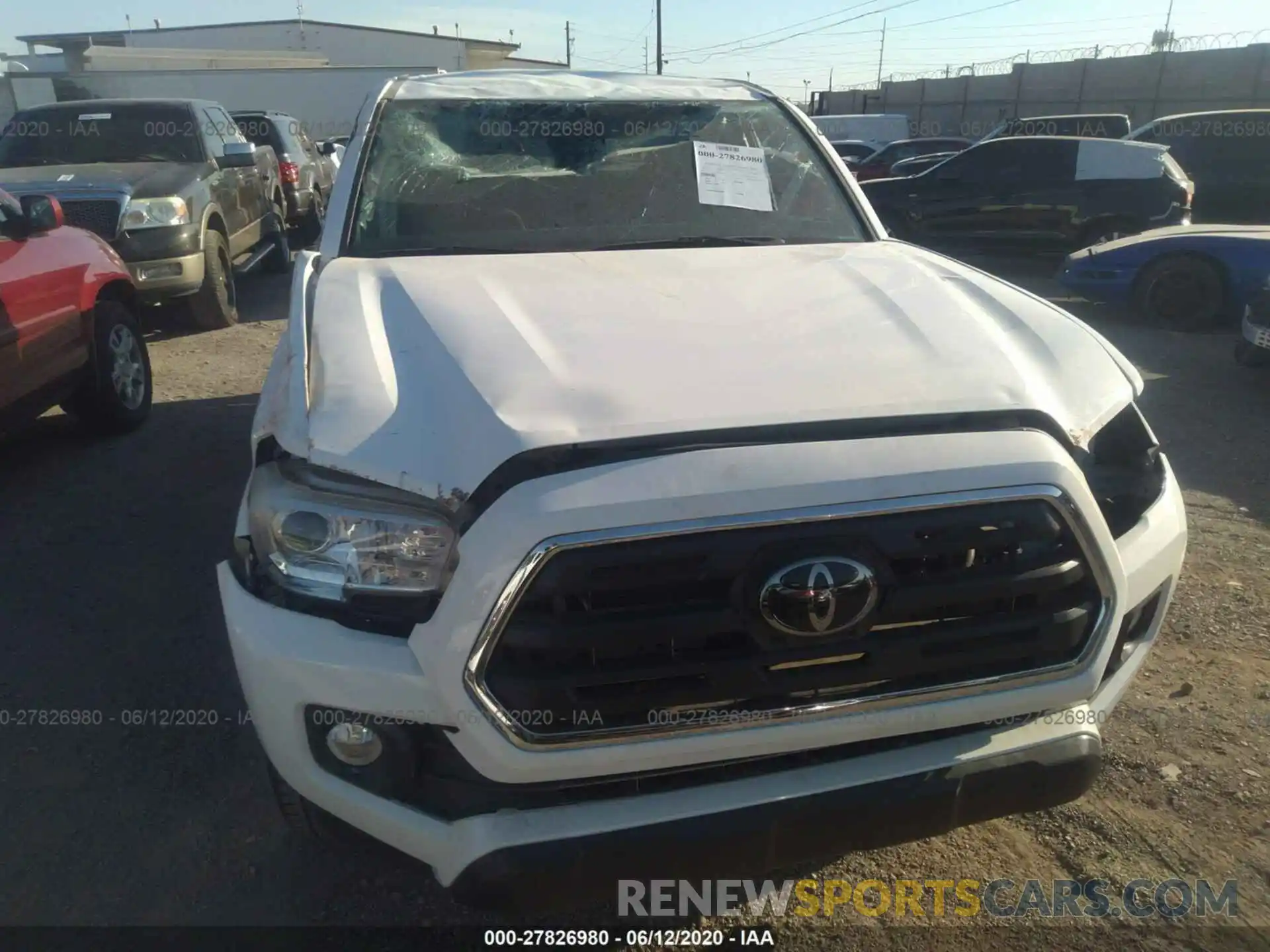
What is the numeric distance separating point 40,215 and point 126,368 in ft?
3.88

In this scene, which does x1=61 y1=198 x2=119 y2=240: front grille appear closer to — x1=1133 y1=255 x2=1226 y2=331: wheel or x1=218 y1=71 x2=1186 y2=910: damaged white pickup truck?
x1=218 y1=71 x2=1186 y2=910: damaged white pickup truck

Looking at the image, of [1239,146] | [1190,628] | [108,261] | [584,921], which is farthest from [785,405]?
[1239,146]

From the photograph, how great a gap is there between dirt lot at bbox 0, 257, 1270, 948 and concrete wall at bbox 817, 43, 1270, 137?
28005 mm

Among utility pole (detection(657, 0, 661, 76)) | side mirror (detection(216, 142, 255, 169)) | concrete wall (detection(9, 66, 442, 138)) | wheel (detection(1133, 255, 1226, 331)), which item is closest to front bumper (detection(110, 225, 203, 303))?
side mirror (detection(216, 142, 255, 169))

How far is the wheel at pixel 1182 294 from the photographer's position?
8.37 meters

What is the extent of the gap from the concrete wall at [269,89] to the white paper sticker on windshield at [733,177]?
25.4 meters

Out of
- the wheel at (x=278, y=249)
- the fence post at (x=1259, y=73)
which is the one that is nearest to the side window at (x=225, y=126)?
the wheel at (x=278, y=249)

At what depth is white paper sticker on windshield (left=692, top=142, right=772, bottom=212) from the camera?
3.44 metres

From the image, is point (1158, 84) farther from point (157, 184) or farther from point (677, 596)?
point (677, 596)

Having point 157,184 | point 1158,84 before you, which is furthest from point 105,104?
point 1158,84

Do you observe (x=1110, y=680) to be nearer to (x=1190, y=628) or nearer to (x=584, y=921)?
(x=584, y=921)

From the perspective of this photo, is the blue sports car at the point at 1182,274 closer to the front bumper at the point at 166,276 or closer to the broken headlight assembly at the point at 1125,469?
the broken headlight assembly at the point at 1125,469

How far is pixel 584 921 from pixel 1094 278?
325 inches

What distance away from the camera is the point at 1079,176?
10906 millimetres
